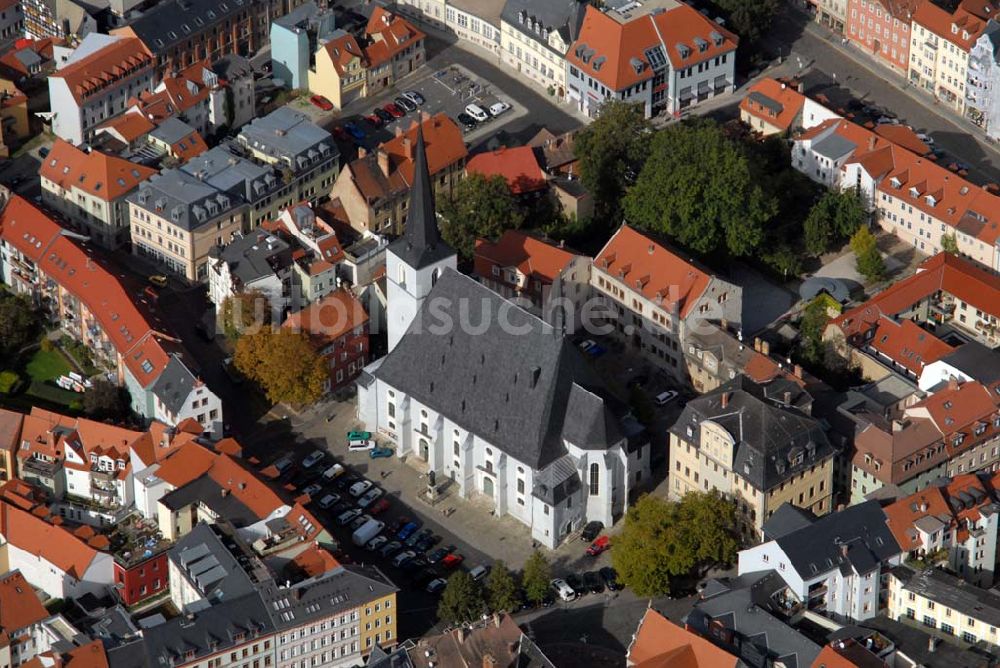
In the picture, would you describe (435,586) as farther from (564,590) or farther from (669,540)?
(669,540)

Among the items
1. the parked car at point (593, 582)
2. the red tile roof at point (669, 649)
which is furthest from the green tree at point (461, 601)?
the red tile roof at point (669, 649)

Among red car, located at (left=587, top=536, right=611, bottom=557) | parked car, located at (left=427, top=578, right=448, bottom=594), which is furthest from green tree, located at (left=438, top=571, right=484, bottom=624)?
red car, located at (left=587, top=536, right=611, bottom=557)

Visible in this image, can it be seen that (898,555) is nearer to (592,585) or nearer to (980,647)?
(980,647)

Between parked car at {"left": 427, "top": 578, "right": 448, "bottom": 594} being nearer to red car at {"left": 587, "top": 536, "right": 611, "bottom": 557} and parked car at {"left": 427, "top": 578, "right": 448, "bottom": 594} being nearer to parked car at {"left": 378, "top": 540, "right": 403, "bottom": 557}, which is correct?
parked car at {"left": 378, "top": 540, "right": 403, "bottom": 557}

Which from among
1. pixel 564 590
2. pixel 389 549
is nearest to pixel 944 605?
pixel 564 590

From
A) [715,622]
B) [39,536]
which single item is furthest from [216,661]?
[715,622]

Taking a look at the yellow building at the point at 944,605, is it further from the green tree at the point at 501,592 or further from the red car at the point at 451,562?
the red car at the point at 451,562
